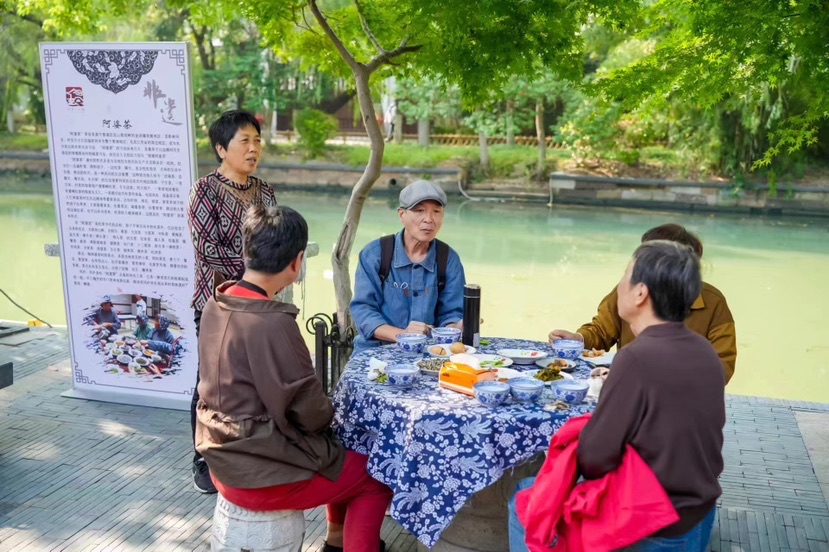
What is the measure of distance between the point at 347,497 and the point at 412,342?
65 cm

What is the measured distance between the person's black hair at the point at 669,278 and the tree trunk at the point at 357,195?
2.90 metres

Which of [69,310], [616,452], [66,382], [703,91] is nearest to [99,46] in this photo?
[69,310]

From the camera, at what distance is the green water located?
26.1ft

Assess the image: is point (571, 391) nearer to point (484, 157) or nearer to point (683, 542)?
point (683, 542)

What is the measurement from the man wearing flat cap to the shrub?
18.6m

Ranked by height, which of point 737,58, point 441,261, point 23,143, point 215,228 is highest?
point 737,58

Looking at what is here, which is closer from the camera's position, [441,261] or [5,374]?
[441,261]

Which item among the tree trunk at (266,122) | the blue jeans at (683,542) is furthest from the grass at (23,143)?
the blue jeans at (683,542)

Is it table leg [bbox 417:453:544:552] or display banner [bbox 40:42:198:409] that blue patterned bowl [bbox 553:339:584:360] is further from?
display banner [bbox 40:42:198:409]

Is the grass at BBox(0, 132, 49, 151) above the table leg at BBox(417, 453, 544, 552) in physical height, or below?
above

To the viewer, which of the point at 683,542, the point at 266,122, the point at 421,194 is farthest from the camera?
the point at 266,122

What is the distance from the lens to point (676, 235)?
2.82m

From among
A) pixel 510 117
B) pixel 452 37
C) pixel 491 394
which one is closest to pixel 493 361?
pixel 491 394

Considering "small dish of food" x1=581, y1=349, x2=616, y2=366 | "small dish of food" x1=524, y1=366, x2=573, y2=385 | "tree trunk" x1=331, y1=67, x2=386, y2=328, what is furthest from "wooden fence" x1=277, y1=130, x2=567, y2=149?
"small dish of food" x1=524, y1=366, x2=573, y2=385
